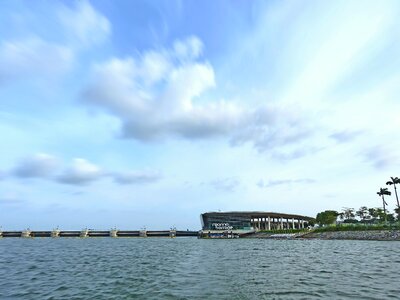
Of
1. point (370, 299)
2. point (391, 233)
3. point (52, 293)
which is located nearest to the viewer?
point (370, 299)

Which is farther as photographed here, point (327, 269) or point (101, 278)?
→ point (327, 269)

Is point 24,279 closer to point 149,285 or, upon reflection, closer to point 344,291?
point 149,285

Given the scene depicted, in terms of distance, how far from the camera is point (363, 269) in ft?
123

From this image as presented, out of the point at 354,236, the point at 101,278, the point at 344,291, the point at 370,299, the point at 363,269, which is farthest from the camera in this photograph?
the point at 354,236

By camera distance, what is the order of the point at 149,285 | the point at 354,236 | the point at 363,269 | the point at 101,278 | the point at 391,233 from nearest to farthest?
the point at 149,285 < the point at 101,278 < the point at 363,269 < the point at 391,233 < the point at 354,236

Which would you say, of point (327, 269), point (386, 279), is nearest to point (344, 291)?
point (386, 279)

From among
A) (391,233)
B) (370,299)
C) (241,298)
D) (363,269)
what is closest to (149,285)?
(241,298)

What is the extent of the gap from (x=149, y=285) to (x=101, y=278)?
784cm

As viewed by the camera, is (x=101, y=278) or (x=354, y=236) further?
(x=354, y=236)

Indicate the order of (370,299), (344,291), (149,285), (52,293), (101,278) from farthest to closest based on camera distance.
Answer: (101,278) < (149,285) < (52,293) < (344,291) < (370,299)

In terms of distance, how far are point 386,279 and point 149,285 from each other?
2233 cm

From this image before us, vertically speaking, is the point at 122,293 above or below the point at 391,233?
below

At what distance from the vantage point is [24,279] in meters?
35.2

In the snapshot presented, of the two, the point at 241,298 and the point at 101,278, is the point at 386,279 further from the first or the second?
the point at 101,278
